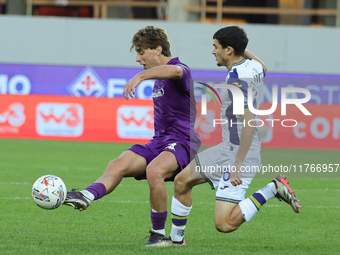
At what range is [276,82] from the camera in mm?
19422

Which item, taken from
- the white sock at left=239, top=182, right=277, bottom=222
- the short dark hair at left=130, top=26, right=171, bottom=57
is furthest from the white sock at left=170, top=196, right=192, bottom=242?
the short dark hair at left=130, top=26, right=171, bottom=57

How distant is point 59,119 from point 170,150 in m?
11.8

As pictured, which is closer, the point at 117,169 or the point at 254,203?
the point at 254,203

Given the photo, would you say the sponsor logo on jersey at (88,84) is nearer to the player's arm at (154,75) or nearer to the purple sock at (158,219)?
the purple sock at (158,219)

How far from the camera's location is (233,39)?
5.71 metres

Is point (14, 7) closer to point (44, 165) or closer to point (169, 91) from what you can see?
point (44, 165)

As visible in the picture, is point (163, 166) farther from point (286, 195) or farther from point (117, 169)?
point (286, 195)

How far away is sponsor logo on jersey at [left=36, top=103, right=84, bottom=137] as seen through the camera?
17.7m

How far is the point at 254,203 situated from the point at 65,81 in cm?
1499

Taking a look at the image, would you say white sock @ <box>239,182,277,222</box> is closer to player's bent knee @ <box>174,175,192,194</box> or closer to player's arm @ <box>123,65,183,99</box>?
player's bent knee @ <box>174,175,192,194</box>

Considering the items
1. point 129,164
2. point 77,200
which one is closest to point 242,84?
point 129,164

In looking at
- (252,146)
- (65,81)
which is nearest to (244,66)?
(252,146)

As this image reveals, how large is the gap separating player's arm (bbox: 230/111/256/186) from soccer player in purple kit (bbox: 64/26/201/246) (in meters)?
0.82

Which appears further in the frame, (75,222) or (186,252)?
(75,222)
